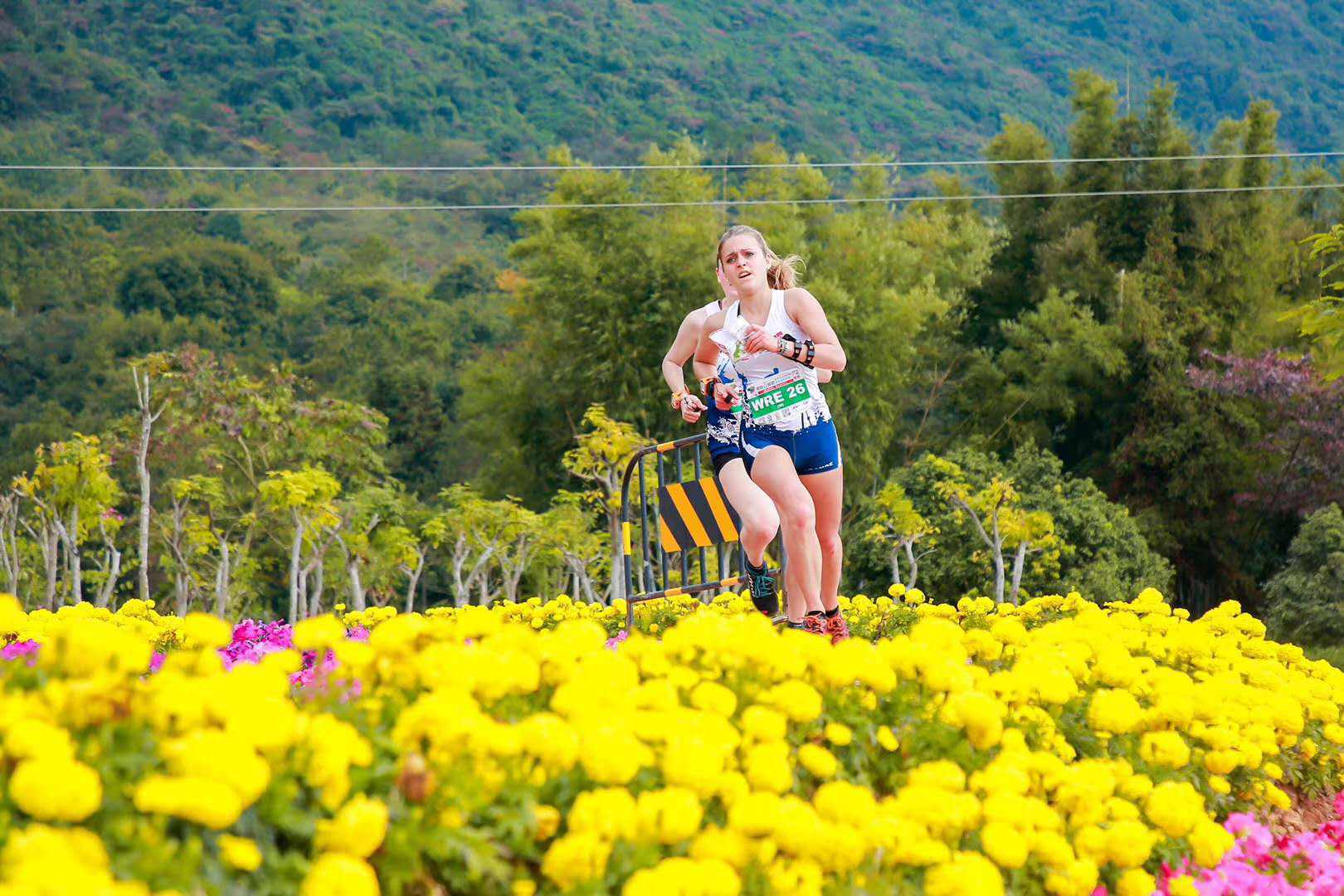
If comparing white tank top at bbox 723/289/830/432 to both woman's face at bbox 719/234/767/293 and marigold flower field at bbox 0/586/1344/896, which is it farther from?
marigold flower field at bbox 0/586/1344/896

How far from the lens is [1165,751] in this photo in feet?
10.5

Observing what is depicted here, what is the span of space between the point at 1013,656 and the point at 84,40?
3238 inches

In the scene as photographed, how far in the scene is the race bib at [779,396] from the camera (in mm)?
5156

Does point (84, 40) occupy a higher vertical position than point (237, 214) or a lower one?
higher

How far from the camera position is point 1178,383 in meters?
25.1

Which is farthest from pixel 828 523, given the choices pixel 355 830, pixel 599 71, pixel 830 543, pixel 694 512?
pixel 599 71

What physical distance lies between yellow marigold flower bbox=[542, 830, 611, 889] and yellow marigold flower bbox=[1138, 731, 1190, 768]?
167cm

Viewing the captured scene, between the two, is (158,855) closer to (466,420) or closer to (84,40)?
(466,420)

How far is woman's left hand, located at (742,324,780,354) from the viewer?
488 cm

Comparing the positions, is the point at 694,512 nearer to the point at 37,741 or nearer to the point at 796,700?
the point at 796,700

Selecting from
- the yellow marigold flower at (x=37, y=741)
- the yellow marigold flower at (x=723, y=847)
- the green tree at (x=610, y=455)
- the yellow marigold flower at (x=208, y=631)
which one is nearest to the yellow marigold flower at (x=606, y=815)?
the yellow marigold flower at (x=723, y=847)

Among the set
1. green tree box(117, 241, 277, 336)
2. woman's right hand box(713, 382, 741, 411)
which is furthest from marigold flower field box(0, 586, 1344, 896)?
green tree box(117, 241, 277, 336)

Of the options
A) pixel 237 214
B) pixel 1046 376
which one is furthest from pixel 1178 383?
pixel 237 214

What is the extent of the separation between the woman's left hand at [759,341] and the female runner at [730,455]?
325 millimetres
